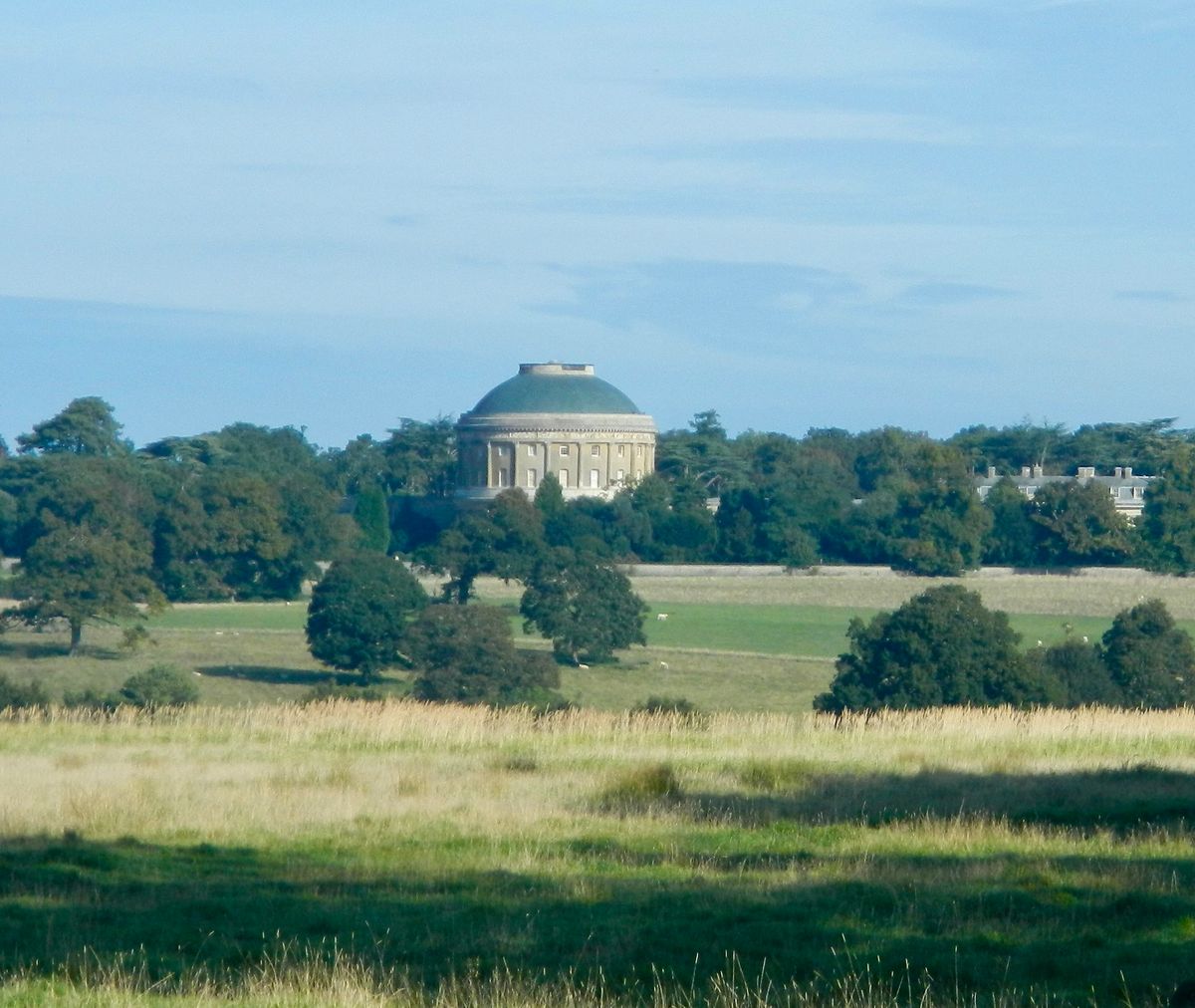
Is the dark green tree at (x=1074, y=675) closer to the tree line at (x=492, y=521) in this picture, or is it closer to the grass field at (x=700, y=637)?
the grass field at (x=700, y=637)

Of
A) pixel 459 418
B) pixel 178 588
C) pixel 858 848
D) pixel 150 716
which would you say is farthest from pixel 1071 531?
pixel 858 848

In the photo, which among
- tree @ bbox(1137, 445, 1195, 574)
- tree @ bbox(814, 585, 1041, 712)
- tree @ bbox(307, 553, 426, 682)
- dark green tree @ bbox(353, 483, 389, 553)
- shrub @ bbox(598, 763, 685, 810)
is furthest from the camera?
dark green tree @ bbox(353, 483, 389, 553)

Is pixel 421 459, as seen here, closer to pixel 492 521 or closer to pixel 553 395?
pixel 553 395

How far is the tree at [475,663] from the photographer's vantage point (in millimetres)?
43125

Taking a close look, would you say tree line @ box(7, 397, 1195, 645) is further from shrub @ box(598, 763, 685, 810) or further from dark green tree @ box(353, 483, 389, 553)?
shrub @ box(598, 763, 685, 810)

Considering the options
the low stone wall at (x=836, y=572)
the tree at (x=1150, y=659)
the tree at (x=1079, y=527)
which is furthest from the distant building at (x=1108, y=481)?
the tree at (x=1150, y=659)

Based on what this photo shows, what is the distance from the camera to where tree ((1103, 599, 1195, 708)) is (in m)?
39.1

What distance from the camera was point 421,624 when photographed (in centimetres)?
4856

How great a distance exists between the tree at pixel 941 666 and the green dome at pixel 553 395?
115761 millimetres

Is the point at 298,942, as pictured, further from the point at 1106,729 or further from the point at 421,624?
the point at 421,624

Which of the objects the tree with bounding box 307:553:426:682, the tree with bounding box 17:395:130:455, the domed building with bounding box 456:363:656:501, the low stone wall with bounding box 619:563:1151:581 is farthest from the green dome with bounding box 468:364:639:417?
the tree with bounding box 307:553:426:682

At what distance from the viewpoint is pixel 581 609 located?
5953 centimetres

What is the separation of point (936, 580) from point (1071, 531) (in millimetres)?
10858

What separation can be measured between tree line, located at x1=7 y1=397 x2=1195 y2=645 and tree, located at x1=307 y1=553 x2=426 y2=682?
7.45m
